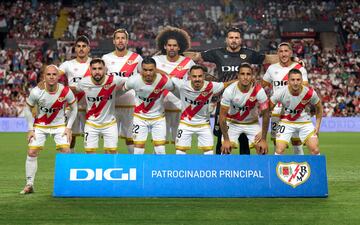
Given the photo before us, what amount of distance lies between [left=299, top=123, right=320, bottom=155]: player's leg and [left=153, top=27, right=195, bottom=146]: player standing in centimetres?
198

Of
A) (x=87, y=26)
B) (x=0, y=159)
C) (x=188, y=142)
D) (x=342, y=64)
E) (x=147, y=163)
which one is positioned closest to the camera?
(x=147, y=163)

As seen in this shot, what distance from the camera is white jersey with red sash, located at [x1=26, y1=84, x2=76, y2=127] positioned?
9.68m

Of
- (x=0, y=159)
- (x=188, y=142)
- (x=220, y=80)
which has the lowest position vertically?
(x=0, y=159)

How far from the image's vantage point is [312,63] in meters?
33.0

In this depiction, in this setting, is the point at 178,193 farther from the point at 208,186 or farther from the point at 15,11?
the point at 15,11

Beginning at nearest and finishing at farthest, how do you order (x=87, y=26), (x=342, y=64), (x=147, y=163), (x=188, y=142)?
(x=147, y=163)
(x=188, y=142)
(x=342, y=64)
(x=87, y=26)

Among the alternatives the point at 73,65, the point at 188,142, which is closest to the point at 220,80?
the point at 188,142

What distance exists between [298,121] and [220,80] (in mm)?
1386

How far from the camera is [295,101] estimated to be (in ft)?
34.1

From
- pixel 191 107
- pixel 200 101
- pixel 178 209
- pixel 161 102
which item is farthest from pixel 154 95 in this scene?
pixel 178 209

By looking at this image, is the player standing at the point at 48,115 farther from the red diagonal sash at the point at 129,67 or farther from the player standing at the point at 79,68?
the red diagonal sash at the point at 129,67

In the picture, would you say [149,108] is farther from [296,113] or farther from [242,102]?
[296,113]

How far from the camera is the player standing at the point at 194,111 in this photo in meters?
10.3

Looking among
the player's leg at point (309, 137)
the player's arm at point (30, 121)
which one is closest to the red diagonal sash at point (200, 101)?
the player's leg at point (309, 137)
